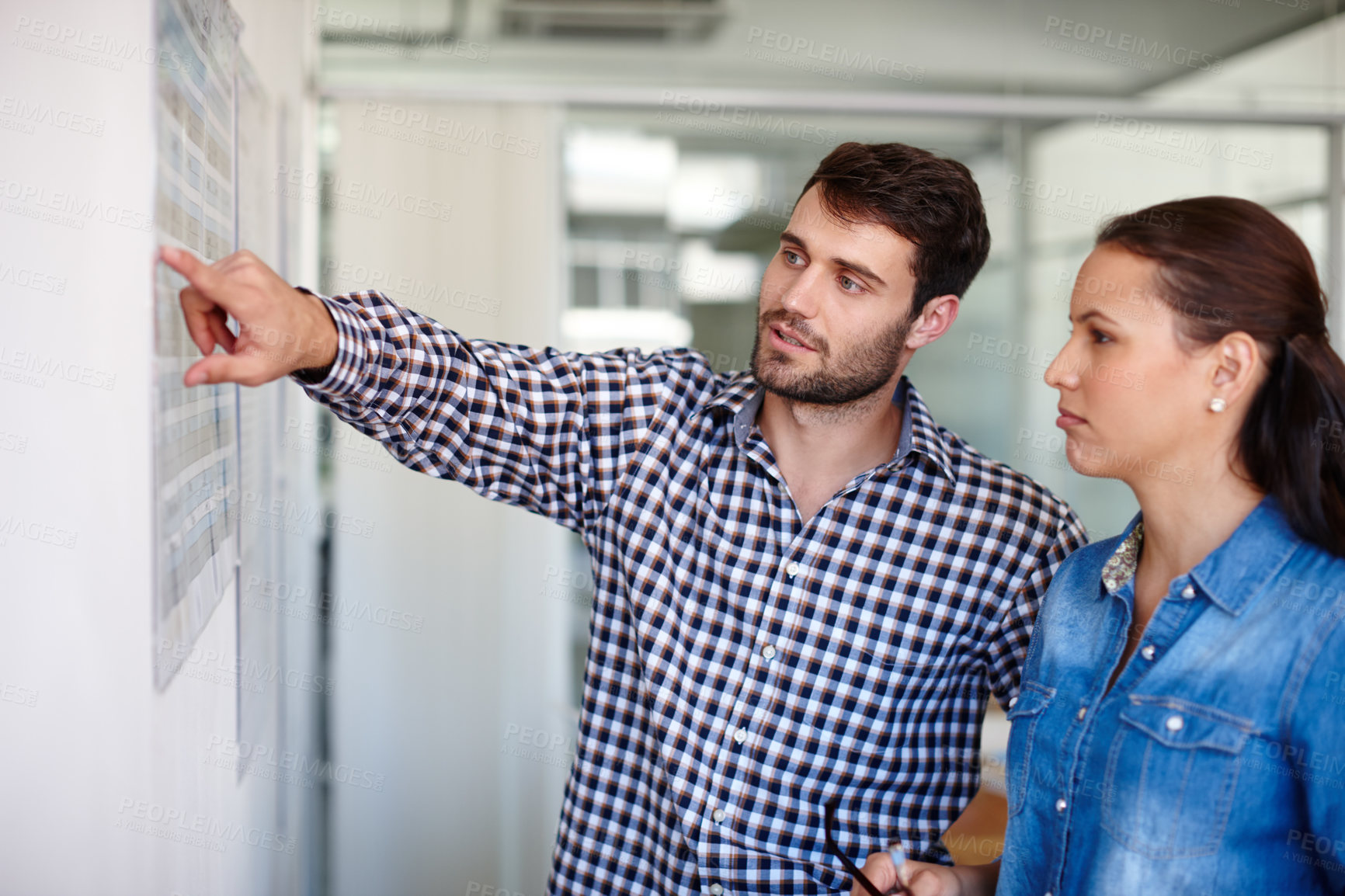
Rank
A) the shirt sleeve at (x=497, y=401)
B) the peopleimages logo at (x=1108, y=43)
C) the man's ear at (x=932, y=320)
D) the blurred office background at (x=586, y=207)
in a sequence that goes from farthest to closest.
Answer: the peopleimages logo at (x=1108, y=43)
the blurred office background at (x=586, y=207)
the man's ear at (x=932, y=320)
the shirt sleeve at (x=497, y=401)

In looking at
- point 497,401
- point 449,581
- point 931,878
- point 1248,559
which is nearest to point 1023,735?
point 931,878

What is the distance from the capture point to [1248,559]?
97cm

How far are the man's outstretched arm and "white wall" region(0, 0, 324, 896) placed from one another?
88 mm

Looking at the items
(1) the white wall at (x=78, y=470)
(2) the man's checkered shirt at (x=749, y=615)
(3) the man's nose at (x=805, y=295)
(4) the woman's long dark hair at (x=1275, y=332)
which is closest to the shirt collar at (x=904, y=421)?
(2) the man's checkered shirt at (x=749, y=615)

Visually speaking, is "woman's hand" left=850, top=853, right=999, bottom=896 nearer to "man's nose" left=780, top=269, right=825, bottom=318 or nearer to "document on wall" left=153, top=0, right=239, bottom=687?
"man's nose" left=780, top=269, right=825, bottom=318

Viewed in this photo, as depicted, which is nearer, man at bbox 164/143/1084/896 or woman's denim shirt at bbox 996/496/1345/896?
woman's denim shirt at bbox 996/496/1345/896

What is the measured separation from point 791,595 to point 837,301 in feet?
1.29

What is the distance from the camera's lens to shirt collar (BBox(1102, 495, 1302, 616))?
3.15 ft

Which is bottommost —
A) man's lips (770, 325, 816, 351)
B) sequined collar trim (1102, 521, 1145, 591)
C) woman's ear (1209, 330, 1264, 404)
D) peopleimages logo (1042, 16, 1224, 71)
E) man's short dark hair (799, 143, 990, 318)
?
sequined collar trim (1102, 521, 1145, 591)

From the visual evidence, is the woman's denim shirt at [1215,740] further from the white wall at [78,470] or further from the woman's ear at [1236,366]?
the white wall at [78,470]

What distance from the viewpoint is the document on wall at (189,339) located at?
3.37ft

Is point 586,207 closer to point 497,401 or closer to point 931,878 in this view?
point 497,401

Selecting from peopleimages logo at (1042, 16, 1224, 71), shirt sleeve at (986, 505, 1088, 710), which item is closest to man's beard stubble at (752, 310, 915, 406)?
shirt sleeve at (986, 505, 1088, 710)

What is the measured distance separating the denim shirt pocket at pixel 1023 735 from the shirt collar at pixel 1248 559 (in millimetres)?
200
